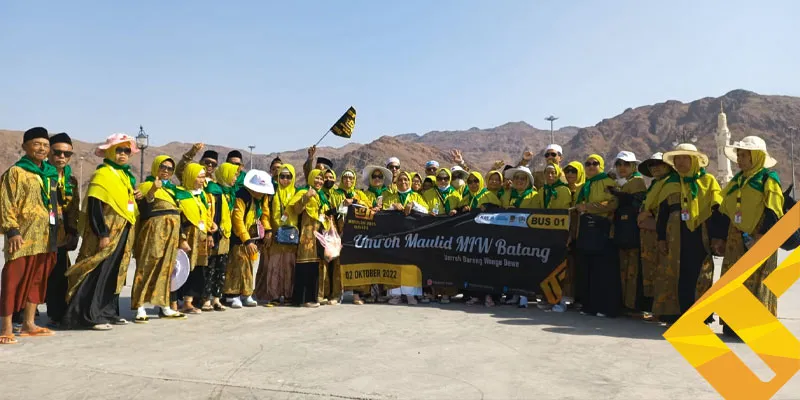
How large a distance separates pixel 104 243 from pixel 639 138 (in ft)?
543

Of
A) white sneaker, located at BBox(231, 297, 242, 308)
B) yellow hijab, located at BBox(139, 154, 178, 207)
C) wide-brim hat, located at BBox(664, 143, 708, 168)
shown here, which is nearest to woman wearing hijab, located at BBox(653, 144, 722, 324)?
wide-brim hat, located at BBox(664, 143, 708, 168)

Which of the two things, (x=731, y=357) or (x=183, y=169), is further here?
(x=183, y=169)

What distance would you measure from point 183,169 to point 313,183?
5.60ft

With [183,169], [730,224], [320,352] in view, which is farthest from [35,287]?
[730,224]

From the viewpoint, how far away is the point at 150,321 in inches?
252

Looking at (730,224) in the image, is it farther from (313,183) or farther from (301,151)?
(301,151)

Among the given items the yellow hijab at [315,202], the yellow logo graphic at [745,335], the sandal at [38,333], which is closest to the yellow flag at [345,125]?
the yellow hijab at [315,202]

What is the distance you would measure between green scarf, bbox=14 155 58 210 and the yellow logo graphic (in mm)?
5772

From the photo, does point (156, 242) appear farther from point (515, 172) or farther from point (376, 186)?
point (515, 172)

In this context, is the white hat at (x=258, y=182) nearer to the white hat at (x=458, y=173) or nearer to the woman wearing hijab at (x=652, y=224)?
the white hat at (x=458, y=173)

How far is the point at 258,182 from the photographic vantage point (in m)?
7.44

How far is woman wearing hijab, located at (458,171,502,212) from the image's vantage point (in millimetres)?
7777

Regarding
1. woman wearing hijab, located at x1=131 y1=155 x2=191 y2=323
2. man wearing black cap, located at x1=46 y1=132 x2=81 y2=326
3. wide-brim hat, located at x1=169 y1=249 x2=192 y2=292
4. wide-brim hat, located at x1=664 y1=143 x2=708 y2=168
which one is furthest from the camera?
wide-brim hat, located at x1=169 y1=249 x2=192 y2=292

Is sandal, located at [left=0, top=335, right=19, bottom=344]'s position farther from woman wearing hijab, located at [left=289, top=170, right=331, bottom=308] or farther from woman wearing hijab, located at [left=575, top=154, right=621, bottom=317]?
woman wearing hijab, located at [left=575, top=154, right=621, bottom=317]
